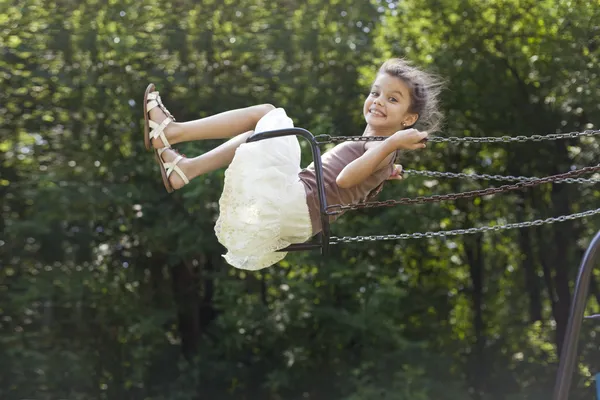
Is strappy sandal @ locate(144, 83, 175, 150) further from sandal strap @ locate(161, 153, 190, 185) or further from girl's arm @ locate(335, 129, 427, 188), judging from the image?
girl's arm @ locate(335, 129, 427, 188)

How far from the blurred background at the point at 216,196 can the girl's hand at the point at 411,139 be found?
651cm

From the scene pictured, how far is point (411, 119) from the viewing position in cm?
321

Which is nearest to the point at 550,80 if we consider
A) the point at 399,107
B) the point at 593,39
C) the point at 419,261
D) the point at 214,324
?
the point at 593,39

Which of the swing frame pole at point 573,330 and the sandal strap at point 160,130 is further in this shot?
the sandal strap at point 160,130

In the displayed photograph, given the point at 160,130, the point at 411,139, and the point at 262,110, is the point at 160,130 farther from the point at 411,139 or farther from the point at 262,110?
the point at 411,139

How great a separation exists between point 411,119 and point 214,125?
71cm

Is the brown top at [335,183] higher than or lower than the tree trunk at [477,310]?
higher

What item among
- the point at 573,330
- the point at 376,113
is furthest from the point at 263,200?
the point at 573,330

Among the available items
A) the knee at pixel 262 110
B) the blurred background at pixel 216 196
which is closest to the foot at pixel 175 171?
the knee at pixel 262 110

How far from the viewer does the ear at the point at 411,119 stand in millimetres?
3198

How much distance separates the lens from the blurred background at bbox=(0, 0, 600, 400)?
9.48m

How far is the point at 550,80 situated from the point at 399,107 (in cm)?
709

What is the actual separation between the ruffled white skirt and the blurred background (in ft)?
20.5

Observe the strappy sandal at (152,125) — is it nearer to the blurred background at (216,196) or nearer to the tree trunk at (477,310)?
the blurred background at (216,196)
